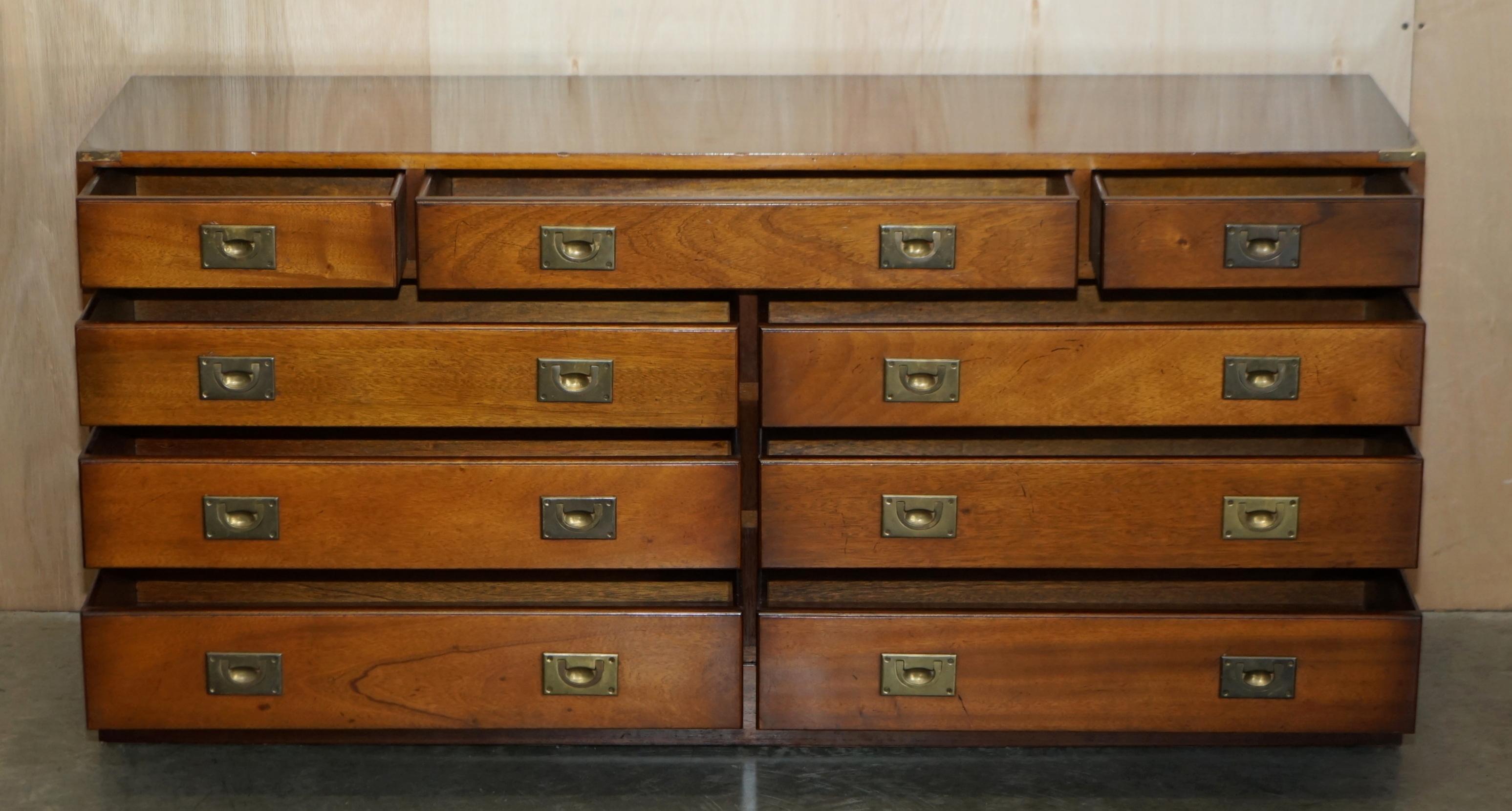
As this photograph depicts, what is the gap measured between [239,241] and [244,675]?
65 centimetres

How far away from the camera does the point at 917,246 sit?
7.42 feet

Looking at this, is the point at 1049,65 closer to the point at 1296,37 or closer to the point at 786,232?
the point at 1296,37

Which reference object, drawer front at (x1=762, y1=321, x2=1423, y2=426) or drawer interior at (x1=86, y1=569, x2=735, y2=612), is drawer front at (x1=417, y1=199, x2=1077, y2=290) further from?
drawer interior at (x1=86, y1=569, x2=735, y2=612)

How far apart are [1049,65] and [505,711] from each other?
4.85 feet

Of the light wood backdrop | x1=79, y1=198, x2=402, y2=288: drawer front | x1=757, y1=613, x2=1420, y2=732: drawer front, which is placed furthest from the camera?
the light wood backdrop

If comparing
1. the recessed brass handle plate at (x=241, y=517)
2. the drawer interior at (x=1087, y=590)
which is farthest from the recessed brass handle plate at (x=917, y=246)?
the recessed brass handle plate at (x=241, y=517)

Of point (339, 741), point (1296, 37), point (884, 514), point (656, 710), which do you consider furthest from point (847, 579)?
point (1296, 37)

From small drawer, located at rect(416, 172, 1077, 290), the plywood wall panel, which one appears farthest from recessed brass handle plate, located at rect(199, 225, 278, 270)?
the plywood wall panel

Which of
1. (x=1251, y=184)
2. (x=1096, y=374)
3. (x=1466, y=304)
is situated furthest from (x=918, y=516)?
(x=1466, y=304)

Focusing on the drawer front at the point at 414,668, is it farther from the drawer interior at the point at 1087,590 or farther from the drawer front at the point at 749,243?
the drawer front at the point at 749,243

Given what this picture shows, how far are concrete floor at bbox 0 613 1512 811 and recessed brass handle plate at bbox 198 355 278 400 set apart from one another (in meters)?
0.58

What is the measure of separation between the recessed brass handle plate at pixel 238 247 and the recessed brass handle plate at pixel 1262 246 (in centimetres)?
135

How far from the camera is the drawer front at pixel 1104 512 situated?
7.63 feet

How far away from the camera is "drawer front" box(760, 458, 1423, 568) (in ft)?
7.63
